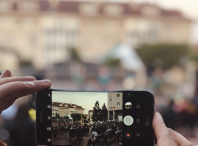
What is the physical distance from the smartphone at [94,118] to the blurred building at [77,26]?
44019 millimetres

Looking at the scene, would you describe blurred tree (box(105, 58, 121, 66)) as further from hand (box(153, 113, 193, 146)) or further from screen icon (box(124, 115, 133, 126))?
hand (box(153, 113, 193, 146))

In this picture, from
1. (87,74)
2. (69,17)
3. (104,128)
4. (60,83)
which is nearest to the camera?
(104,128)

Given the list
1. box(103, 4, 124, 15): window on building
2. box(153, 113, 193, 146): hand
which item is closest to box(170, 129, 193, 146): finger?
box(153, 113, 193, 146): hand

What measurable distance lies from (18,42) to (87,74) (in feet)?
83.4

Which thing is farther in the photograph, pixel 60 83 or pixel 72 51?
pixel 72 51

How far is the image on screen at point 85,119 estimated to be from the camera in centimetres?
128

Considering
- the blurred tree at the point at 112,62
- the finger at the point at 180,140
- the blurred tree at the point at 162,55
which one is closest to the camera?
the finger at the point at 180,140

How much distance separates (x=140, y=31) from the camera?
47.6 m

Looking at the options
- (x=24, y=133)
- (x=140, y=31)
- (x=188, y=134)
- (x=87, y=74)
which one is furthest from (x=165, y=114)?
(x=140, y=31)

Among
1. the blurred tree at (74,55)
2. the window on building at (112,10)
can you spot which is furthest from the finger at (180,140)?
the window on building at (112,10)

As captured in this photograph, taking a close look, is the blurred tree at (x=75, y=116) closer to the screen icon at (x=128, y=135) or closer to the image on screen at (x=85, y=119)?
the image on screen at (x=85, y=119)

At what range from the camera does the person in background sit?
1018mm

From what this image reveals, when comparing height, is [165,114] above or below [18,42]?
below

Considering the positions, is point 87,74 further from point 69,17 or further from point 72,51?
point 69,17
